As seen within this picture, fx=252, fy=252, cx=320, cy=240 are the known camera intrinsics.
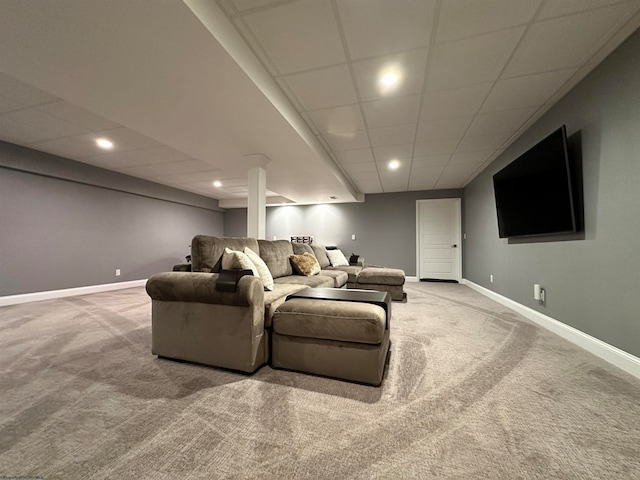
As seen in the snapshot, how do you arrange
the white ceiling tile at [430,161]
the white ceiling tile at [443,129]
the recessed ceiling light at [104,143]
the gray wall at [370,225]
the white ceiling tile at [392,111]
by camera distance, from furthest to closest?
the gray wall at [370,225] → the white ceiling tile at [430,161] → the recessed ceiling light at [104,143] → the white ceiling tile at [443,129] → the white ceiling tile at [392,111]

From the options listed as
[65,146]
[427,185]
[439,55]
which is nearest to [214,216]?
[65,146]

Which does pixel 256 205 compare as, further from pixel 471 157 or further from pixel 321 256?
pixel 471 157

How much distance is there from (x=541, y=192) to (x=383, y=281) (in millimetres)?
2255

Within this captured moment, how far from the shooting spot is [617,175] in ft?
6.10

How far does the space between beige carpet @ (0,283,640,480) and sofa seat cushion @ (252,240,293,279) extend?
1.35 meters

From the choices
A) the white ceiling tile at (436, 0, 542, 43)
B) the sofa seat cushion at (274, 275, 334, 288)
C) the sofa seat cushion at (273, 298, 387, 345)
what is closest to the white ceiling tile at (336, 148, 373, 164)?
the sofa seat cushion at (274, 275, 334, 288)

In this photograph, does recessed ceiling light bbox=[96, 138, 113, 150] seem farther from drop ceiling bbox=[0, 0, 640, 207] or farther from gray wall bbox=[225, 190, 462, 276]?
gray wall bbox=[225, 190, 462, 276]

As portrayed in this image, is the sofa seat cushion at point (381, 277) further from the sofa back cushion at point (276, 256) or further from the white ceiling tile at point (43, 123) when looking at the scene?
the white ceiling tile at point (43, 123)

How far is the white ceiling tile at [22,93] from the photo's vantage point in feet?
7.42

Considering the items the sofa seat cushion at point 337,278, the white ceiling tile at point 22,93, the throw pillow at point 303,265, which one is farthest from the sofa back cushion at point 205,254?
the white ceiling tile at point 22,93

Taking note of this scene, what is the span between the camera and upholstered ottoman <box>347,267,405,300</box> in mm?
3992

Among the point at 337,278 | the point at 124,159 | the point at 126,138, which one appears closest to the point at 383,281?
the point at 337,278

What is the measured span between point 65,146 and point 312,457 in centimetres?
515

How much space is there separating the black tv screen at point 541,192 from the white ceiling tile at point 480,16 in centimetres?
125
